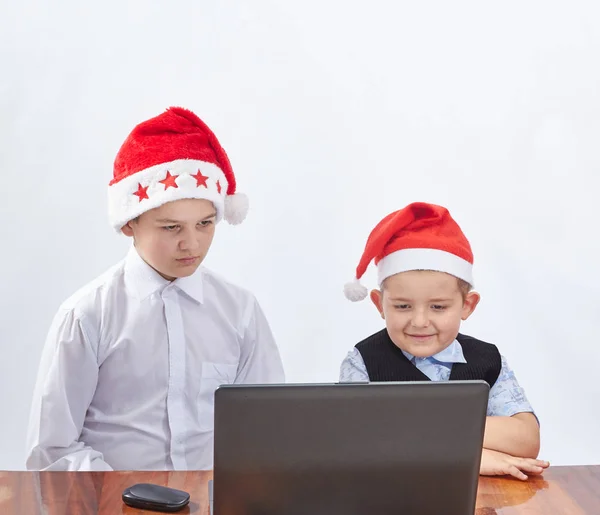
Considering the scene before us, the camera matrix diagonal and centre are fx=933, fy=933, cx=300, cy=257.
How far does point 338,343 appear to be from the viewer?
130 inches

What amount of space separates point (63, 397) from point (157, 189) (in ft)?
1.67

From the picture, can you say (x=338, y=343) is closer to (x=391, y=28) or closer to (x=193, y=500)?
(x=391, y=28)

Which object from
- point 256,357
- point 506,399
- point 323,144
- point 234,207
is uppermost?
point 323,144

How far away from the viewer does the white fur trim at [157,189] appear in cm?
205

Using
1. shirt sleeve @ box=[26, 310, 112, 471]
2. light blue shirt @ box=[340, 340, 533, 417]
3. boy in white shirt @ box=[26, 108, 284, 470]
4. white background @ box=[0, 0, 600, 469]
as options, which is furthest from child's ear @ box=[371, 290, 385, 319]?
white background @ box=[0, 0, 600, 469]

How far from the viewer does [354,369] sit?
2053 mm

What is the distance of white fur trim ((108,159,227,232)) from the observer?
80.7 inches

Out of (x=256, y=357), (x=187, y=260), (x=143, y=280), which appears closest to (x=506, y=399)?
(x=256, y=357)

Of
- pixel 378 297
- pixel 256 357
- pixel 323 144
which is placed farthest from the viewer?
pixel 323 144

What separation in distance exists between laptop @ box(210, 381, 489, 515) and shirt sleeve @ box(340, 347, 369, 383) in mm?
653

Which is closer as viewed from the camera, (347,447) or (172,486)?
(347,447)

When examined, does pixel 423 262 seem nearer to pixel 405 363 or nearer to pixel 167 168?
pixel 405 363

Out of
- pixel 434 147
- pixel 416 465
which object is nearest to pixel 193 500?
pixel 416 465

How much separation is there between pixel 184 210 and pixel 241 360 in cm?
46
